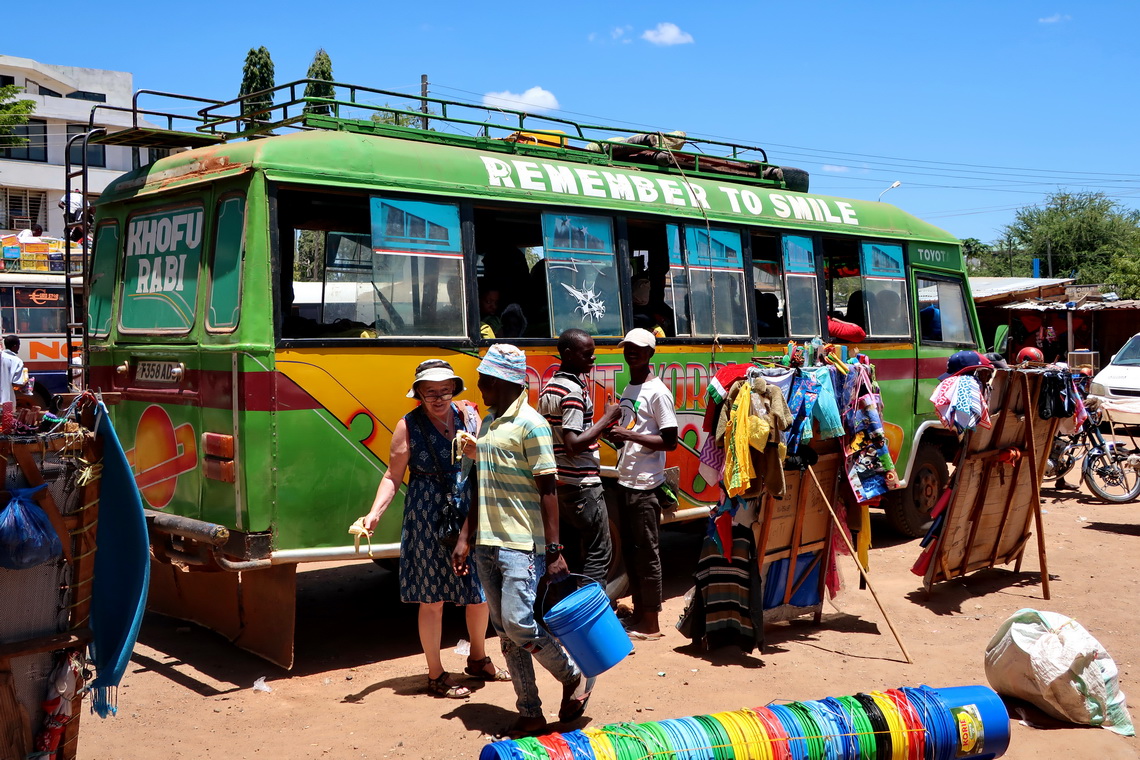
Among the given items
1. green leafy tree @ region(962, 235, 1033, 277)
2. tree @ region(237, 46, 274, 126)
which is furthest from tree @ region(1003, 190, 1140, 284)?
tree @ region(237, 46, 274, 126)

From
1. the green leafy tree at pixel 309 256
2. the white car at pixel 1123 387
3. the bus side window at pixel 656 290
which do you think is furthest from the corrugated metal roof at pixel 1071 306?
the green leafy tree at pixel 309 256

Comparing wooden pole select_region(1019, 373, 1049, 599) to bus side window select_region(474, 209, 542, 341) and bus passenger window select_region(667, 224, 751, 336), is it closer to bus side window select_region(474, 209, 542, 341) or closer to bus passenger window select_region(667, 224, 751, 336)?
bus passenger window select_region(667, 224, 751, 336)

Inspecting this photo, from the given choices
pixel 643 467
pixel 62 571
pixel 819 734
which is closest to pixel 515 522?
pixel 819 734

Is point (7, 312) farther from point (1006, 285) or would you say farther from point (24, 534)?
point (1006, 285)

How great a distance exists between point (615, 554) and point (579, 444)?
192cm

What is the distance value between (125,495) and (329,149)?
2776 mm

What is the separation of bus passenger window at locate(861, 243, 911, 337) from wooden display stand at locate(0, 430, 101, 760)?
7.27 meters

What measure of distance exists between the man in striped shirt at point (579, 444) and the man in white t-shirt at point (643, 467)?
30 centimetres

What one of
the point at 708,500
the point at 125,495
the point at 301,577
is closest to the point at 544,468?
the point at 125,495

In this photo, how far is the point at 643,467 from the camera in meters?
6.32

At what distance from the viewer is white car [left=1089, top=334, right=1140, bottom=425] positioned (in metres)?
15.1

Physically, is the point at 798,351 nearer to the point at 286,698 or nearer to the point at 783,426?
the point at 783,426

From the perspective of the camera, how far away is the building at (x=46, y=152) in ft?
123

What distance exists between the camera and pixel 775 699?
214 inches
